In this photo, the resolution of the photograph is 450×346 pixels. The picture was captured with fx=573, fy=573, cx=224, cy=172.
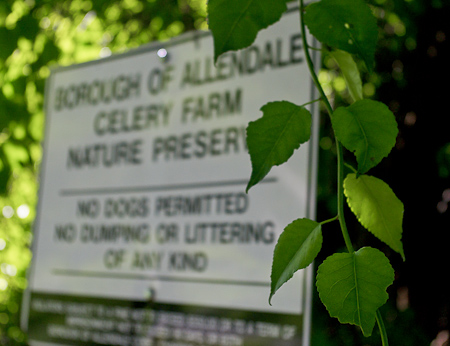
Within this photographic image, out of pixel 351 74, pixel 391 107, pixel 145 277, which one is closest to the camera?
pixel 351 74

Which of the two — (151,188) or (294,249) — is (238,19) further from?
(151,188)

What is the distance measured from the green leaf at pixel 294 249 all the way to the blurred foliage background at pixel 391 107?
1013 millimetres

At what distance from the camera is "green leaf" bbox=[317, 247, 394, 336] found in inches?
14.4

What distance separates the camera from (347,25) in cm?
47

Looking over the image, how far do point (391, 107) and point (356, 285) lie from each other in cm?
138

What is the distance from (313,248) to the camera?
16.3 inches

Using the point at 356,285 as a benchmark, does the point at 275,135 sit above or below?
above

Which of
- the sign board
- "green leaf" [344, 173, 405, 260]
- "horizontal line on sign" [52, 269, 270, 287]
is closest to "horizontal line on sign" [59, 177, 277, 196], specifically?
the sign board

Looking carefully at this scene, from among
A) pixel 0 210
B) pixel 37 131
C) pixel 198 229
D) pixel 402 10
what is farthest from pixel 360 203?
pixel 0 210

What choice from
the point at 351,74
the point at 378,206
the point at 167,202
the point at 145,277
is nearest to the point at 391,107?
the point at 167,202

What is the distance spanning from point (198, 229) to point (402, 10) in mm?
868

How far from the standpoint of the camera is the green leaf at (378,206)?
1.45 feet

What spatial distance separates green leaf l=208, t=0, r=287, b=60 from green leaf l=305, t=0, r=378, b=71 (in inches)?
1.3

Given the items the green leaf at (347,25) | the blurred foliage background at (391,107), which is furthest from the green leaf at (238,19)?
the blurred foliage background at (391,107)
